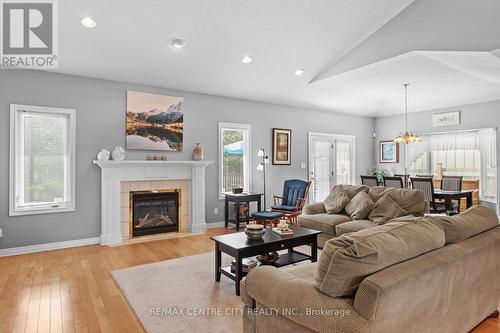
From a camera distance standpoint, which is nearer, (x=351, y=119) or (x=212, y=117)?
(x=212, y=117)

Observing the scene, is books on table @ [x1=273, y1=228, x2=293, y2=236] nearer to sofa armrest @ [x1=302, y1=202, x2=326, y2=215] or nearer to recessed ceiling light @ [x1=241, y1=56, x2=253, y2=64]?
sofa armrest @ [x1=302, y1=202, x2=326, y2=215]

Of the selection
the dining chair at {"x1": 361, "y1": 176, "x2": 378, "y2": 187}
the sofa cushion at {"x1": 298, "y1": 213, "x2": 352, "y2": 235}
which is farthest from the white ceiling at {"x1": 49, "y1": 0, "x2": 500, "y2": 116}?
the sofa cushion at {"x1": 298, "y1": 213, "x2": 352, "y2": 235}

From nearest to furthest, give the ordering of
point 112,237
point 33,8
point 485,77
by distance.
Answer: point 33,8 < point 112,237 < point 485,77

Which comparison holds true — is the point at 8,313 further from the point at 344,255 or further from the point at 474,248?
the point at 474,248

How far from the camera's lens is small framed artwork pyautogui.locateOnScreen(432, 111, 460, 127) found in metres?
7.27

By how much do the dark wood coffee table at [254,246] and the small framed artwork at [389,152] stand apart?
19.6 feet

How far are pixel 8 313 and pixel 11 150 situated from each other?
101 inches

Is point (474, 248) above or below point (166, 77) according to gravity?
below

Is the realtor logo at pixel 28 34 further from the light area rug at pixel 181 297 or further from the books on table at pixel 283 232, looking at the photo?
the books on table at pixel 283 232

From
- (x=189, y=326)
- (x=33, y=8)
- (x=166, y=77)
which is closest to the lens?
(x=189, y=326)

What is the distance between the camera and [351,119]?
8.60 meters

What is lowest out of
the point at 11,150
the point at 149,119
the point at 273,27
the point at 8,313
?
the point at 8,313

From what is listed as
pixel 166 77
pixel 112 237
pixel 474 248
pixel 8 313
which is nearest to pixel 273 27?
pixel 166 77

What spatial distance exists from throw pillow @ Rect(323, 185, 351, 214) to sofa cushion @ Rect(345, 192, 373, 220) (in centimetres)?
11
